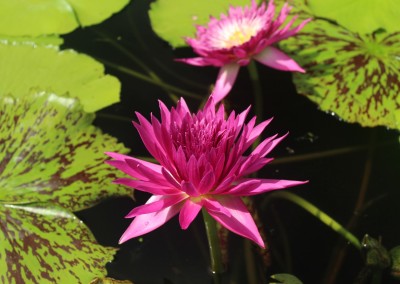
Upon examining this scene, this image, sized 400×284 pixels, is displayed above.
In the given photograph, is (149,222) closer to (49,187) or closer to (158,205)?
(158,205)

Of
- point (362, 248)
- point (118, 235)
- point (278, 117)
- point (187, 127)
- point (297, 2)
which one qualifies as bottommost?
point (118, 235)

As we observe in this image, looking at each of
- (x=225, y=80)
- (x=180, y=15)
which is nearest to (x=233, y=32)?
(x=225, y=80)

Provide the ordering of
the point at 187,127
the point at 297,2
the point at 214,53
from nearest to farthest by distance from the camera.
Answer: the point at 187,127
the point at 214,53
the point at 297,2

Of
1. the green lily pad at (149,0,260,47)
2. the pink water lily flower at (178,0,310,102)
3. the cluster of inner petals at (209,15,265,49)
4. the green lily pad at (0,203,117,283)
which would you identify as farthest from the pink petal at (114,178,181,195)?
the green lily pad at (149,0,260,47)

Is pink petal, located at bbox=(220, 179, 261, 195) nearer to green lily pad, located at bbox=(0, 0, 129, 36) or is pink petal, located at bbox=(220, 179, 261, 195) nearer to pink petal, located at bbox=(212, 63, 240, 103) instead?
pink petal, located at bbox=(212, 63, 240, 103)

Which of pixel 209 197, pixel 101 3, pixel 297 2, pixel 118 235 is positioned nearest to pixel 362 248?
pixel 209 197

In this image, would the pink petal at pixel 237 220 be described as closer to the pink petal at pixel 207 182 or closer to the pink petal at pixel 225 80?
the pink petal at pixel 207 182

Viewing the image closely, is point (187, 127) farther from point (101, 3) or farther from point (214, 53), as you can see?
point (101, 3)
